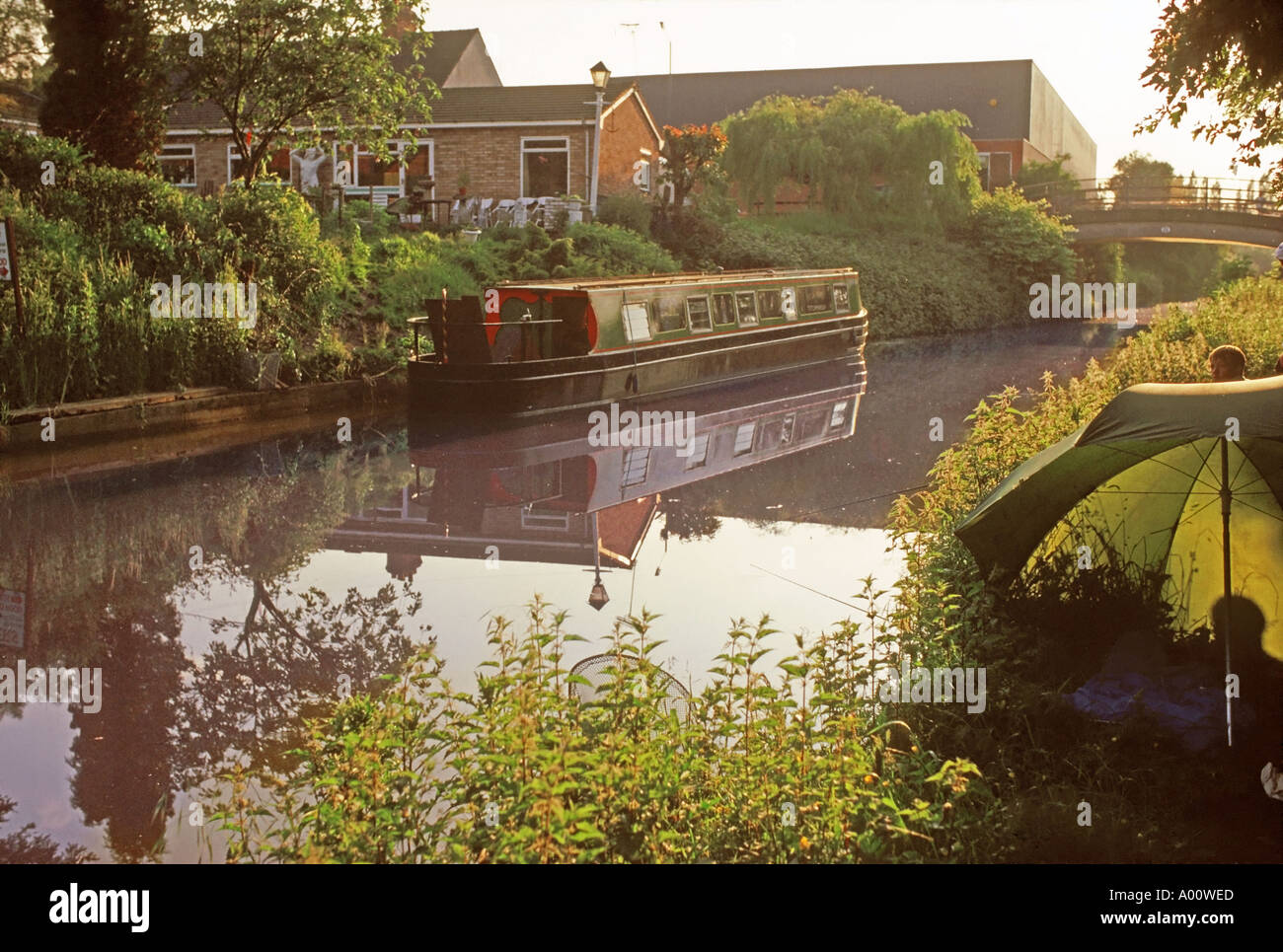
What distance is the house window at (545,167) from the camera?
33.2 metres

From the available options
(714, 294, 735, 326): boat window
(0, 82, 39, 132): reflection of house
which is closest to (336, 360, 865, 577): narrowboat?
(714, 294, 735, 326): boat window

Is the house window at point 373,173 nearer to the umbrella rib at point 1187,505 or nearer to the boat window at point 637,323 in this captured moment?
the boat window at point 637,323

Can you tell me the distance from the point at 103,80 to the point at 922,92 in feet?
133

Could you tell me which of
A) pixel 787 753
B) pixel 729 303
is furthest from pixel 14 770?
pixel 729 303

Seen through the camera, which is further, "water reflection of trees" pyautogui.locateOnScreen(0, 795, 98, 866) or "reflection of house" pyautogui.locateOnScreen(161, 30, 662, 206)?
"reflection of house" pyautogui.locateOnScreen(161, 30, 662, 206)

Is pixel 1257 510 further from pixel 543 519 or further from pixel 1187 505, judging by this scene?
pixel 543 519

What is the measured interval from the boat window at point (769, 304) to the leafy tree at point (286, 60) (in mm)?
6319

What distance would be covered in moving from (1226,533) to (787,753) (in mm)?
2437

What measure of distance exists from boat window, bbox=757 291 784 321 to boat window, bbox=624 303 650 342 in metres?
3.88

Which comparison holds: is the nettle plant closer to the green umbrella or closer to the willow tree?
the green umbrella

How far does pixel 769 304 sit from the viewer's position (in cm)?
2239

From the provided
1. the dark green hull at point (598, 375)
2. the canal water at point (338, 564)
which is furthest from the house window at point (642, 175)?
the canal water at point (338, 564)

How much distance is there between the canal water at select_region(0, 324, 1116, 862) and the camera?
5.88 meters

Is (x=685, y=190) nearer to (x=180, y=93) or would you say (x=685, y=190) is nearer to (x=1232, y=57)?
(x=180, y=93)
